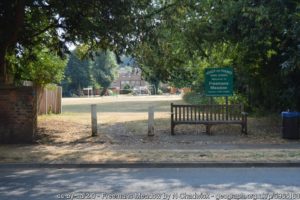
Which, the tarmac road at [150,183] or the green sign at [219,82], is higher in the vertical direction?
the green sign at [219,82]

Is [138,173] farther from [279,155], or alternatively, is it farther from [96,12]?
[96,12]

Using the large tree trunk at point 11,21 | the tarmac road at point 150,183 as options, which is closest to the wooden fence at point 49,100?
the large tree trunk at point 11,21

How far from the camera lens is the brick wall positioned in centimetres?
1405

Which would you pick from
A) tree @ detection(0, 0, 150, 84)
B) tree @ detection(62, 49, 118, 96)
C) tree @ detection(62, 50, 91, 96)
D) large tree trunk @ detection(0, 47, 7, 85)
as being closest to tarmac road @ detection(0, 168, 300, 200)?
tree @ detection(0, 0, 150, 84)

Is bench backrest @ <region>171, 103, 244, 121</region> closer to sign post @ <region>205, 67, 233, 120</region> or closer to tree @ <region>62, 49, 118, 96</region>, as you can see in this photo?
sign post @ <region>205, 67, 233, 120</region>

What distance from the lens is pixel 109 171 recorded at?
10.1 metres

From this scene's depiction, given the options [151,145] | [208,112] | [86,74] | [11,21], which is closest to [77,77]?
[86,74]

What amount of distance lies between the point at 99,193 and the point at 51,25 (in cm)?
952

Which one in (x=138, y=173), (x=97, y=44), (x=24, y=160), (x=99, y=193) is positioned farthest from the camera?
(x=97, y=44)

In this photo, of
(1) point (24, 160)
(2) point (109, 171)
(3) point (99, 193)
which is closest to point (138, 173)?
(2) point (109, 171)

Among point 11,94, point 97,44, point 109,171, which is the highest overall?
point 97,44

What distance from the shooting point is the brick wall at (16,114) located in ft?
46.1

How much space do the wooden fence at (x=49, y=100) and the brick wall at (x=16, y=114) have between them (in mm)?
10181

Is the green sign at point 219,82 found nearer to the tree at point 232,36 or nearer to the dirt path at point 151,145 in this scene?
the tree at point 232,36
